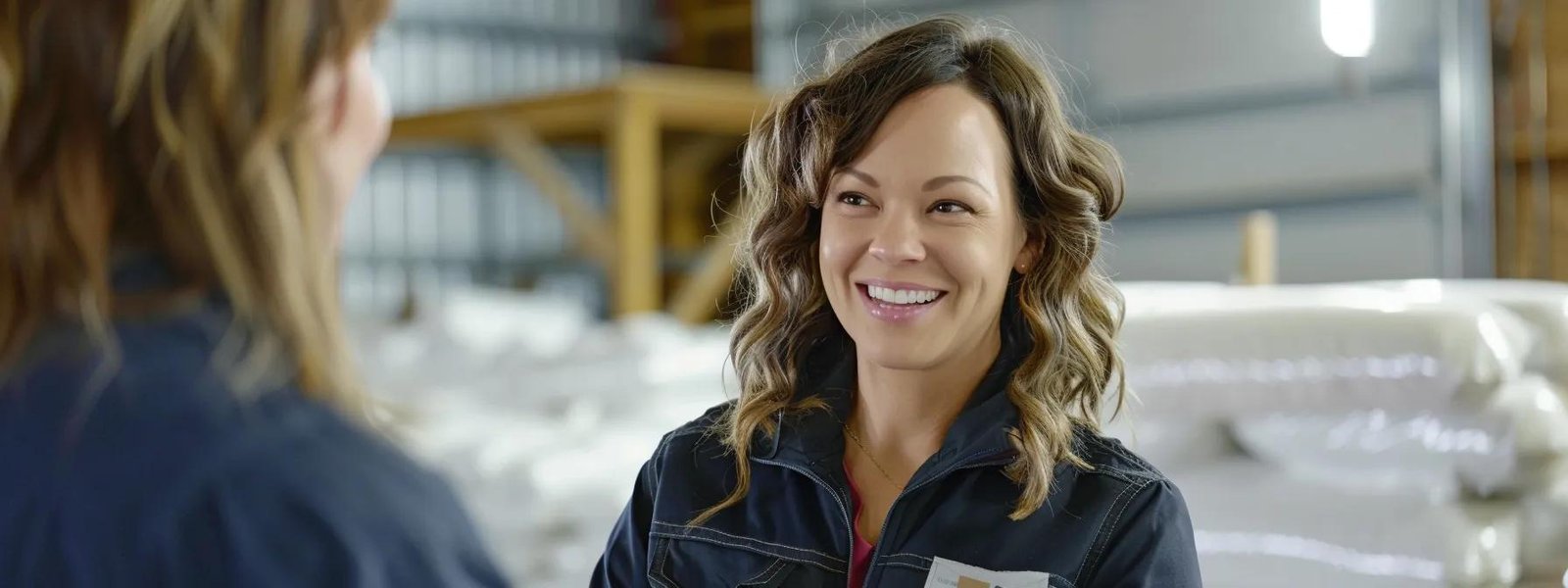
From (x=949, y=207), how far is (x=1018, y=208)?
79 mm

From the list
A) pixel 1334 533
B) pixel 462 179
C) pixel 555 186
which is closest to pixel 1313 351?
pixel 1334 533

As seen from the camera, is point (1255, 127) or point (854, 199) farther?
point (1255, 127)

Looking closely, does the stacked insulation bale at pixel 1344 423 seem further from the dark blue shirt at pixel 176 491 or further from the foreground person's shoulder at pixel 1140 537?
the dark blue shirt at pixel 176 491

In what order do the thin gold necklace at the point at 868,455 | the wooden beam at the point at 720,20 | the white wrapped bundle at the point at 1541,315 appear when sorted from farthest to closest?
the wooden beam at the point at 720,20, the white wrapped bundle at the point at 1541,315, the thin gold necklace at the point at 868,455

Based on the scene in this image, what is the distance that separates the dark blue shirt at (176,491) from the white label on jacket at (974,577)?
59 cm

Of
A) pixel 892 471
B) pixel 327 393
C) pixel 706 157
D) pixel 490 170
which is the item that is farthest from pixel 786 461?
pixel 490 170

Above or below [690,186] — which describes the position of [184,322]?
below

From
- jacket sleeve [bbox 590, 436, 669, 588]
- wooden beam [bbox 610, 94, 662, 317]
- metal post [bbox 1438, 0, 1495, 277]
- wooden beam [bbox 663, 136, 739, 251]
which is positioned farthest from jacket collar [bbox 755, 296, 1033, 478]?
wooden beam [bbox 663, 136, 739, 251]

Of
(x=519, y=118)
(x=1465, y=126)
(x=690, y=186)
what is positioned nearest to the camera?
(x=1465, y=126)

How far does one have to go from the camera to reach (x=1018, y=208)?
1.22m

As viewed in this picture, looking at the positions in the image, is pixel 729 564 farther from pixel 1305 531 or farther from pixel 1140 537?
pixel 1305 531

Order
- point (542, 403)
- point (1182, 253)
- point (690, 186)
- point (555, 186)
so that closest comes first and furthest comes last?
point (542, 403) < point (555, 186) < point (1182, 253) < point (690, 186)

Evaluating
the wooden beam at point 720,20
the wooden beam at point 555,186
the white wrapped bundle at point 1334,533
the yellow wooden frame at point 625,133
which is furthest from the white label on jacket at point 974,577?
the wooden beam at point 720,20

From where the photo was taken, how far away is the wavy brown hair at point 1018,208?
3.88ft
